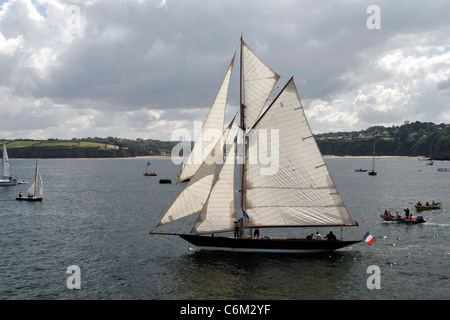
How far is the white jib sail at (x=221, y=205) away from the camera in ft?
124

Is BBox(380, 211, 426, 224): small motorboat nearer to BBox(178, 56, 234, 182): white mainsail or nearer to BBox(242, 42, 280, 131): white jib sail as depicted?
BBox(242, 42, 280, 131): white jib sail

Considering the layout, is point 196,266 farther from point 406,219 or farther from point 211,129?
point 406,219

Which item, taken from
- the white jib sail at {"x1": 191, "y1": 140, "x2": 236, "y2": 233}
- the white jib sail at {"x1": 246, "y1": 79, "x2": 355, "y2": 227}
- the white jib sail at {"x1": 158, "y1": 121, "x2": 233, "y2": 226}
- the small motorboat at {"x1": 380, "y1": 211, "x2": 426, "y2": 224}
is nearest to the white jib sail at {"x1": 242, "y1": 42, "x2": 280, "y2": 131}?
the white jib sail at {"x1": 246, "y1": 79, "x2": 355, "y2": 227}

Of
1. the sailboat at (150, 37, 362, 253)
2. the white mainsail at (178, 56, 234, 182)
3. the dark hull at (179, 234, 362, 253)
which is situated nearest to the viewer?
the white mainsail at (178, 56, 234, 182)

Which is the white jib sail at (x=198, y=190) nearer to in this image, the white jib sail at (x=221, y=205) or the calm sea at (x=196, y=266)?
the white jib sail at (x=221, y=205)

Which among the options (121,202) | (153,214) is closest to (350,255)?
(153,214)

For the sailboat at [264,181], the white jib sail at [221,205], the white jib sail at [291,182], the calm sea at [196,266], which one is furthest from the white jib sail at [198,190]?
the calm sea at [196,266]

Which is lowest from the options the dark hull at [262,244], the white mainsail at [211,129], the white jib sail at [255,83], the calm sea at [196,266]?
the calm sea at [196,266]

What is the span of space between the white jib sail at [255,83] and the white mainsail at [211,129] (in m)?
2.35

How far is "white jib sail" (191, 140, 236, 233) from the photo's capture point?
37.9 m

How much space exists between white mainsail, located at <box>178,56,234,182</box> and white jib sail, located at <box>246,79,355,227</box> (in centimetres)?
397

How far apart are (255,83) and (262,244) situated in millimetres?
15979
